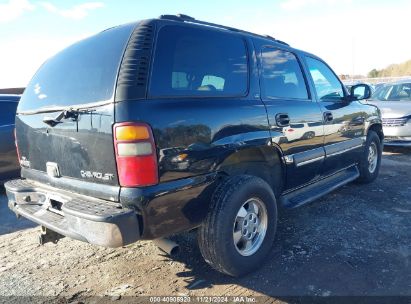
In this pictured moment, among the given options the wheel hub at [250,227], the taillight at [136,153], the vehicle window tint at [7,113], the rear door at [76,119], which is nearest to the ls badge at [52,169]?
the rear door at [76,119]

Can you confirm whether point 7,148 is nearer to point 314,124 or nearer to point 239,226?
point 239,226

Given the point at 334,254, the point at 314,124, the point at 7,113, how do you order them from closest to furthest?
the point at 334,254, the point at 314,124, the point at 7,113

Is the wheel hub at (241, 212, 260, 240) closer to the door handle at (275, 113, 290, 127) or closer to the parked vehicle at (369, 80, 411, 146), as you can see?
the door handle at (275, 113, 290, 127)

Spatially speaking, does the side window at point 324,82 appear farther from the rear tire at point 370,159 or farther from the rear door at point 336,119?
the rear tire at point 370,159

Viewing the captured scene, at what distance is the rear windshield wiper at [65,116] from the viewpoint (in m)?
2.49

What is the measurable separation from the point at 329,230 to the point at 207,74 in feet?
7.12

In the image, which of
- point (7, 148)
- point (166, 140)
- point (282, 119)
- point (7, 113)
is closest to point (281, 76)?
point (282, 119)

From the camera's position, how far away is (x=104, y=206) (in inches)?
92.8

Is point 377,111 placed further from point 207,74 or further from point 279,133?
point 207,74

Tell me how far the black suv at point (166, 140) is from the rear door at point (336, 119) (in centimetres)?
57

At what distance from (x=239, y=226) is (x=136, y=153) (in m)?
1.15

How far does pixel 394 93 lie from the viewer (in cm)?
891

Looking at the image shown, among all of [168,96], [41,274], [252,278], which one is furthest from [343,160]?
[41,274]

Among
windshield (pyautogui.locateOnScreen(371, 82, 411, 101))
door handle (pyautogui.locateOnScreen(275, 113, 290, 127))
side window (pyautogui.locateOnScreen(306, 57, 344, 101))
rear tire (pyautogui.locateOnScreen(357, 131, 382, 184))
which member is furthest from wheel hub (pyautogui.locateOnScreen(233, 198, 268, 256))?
windshield (pyautogui.locateOnScreen(371, 82, 411, 101))
